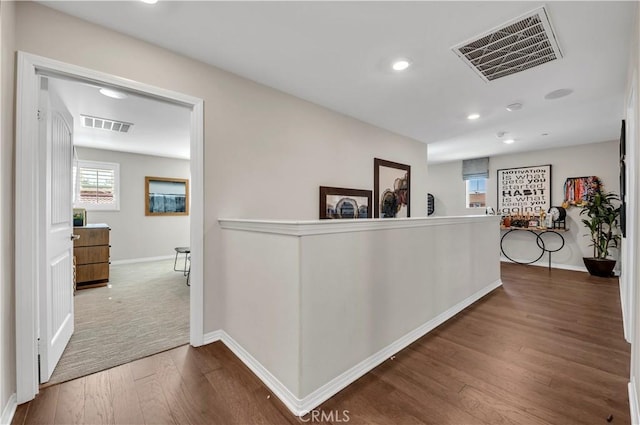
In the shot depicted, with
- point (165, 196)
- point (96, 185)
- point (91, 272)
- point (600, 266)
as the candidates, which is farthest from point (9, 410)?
point (600, 266)

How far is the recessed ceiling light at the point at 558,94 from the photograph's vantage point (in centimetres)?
278

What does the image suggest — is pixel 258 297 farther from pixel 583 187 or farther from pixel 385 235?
pixel 583 187

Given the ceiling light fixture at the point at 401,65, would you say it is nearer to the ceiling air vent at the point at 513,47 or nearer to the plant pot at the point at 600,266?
the ceiling air vent at the point at 513,47

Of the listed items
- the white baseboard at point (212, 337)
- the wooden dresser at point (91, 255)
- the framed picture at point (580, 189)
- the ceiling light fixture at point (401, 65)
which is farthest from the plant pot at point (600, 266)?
the wooden dresser at point (91, 255)

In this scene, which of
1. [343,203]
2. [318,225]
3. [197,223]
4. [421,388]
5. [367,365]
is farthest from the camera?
[343,203]

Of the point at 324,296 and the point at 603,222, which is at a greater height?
the point at 603,222

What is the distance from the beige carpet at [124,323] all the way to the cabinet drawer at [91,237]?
665mm

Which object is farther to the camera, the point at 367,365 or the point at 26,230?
the point at 367,365

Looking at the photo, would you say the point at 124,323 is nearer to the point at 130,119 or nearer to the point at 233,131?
the point at 233,131

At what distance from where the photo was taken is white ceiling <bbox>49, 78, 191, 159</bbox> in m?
2.83

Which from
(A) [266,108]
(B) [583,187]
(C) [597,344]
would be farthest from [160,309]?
(B) [583,187]

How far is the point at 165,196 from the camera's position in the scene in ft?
20.3

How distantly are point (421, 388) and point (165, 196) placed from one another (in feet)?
20.9

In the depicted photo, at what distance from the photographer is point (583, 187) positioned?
196 inches
